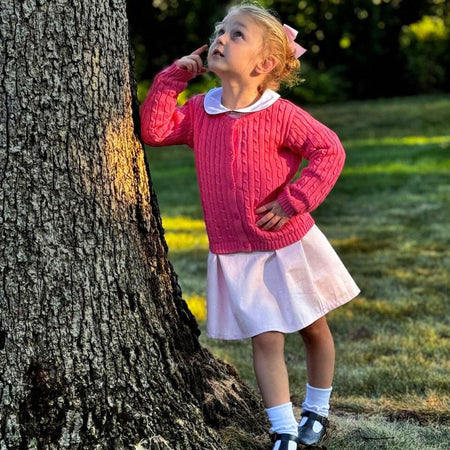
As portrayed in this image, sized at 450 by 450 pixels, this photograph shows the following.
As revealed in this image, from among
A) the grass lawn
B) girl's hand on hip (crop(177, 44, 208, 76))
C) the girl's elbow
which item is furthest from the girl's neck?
the grass lawn

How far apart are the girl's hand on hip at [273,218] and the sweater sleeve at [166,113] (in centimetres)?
43

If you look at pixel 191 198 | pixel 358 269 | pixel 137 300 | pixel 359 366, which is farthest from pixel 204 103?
pixel 191 198

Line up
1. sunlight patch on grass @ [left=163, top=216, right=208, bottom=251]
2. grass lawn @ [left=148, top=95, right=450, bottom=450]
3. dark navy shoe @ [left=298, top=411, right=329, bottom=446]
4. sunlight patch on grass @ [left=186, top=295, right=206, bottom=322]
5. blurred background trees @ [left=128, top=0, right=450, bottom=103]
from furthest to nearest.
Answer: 1. blurred background trees @ [left=128, top=0, right=450, bottom=103]
2. sunlight patch on grass @ [left=163, top=216, right=208, bottom=251]
3. sunlight patch on grass @ [left=186, top=295, right=206, bottom=322]
4. grass lawn @ [left=148, top=95, right=450, bottom=450]
5. dark navy shoe @ [left=298, top=411, right=329, bottom=446]

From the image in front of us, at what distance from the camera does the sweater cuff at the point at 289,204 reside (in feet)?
9.57

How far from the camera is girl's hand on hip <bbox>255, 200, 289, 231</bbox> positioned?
9.66 feet

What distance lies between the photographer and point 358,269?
6.88 meters

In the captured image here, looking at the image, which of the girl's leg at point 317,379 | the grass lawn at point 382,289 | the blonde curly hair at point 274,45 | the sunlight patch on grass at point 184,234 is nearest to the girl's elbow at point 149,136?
the blonde curly hair at point 274,45

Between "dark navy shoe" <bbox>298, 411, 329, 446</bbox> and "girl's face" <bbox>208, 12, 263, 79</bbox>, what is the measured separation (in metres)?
1.26

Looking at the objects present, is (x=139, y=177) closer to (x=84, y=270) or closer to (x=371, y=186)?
(x=84, y=270)

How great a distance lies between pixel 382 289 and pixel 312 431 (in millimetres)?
3202

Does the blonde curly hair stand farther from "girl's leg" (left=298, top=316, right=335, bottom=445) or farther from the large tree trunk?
"girl's leg" (left=298, top=316, right=335, bottom=445)

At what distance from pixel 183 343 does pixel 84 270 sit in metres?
0.54

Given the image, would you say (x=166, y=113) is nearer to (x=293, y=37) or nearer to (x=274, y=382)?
(x=293, y=37)

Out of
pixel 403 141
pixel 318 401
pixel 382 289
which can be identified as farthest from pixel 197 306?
pixel 403 141
